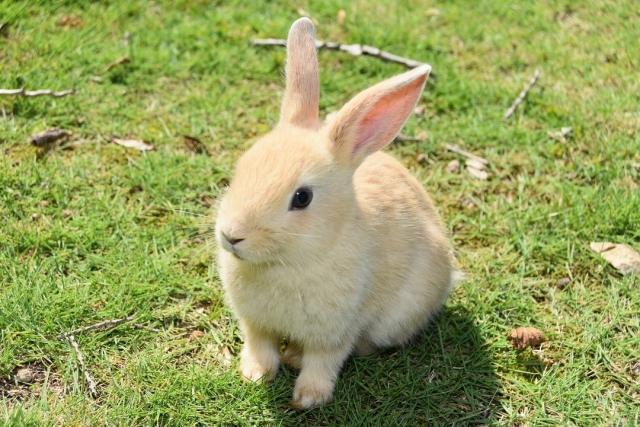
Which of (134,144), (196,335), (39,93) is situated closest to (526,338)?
(196,335)

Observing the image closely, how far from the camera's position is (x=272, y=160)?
3182 millimetres

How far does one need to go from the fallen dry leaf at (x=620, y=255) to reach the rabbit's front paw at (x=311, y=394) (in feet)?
5.74

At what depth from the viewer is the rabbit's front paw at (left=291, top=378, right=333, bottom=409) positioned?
3.58m

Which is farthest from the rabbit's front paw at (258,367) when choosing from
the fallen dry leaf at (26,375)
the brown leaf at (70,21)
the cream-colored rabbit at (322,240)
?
the brown leaf at (70,21)

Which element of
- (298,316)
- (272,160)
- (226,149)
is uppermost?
(272,160)

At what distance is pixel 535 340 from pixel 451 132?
1.81 m

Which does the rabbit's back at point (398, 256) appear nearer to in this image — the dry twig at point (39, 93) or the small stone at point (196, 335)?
the small stone at point (196, 335)

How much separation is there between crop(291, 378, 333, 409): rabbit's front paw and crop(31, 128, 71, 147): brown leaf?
2275 millimetres

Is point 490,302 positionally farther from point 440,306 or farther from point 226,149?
point 226,149

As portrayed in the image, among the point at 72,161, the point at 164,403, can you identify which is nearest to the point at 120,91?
the point at 72,161

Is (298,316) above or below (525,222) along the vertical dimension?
above

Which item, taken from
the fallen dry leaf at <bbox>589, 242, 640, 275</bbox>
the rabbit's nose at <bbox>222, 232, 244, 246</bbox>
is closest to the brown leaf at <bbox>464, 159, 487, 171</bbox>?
the fallen dry leaf at <bbox>589, 242, 640, 275</bbox>

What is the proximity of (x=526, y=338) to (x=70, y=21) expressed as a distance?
386cm

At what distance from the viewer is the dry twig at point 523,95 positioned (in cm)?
554
